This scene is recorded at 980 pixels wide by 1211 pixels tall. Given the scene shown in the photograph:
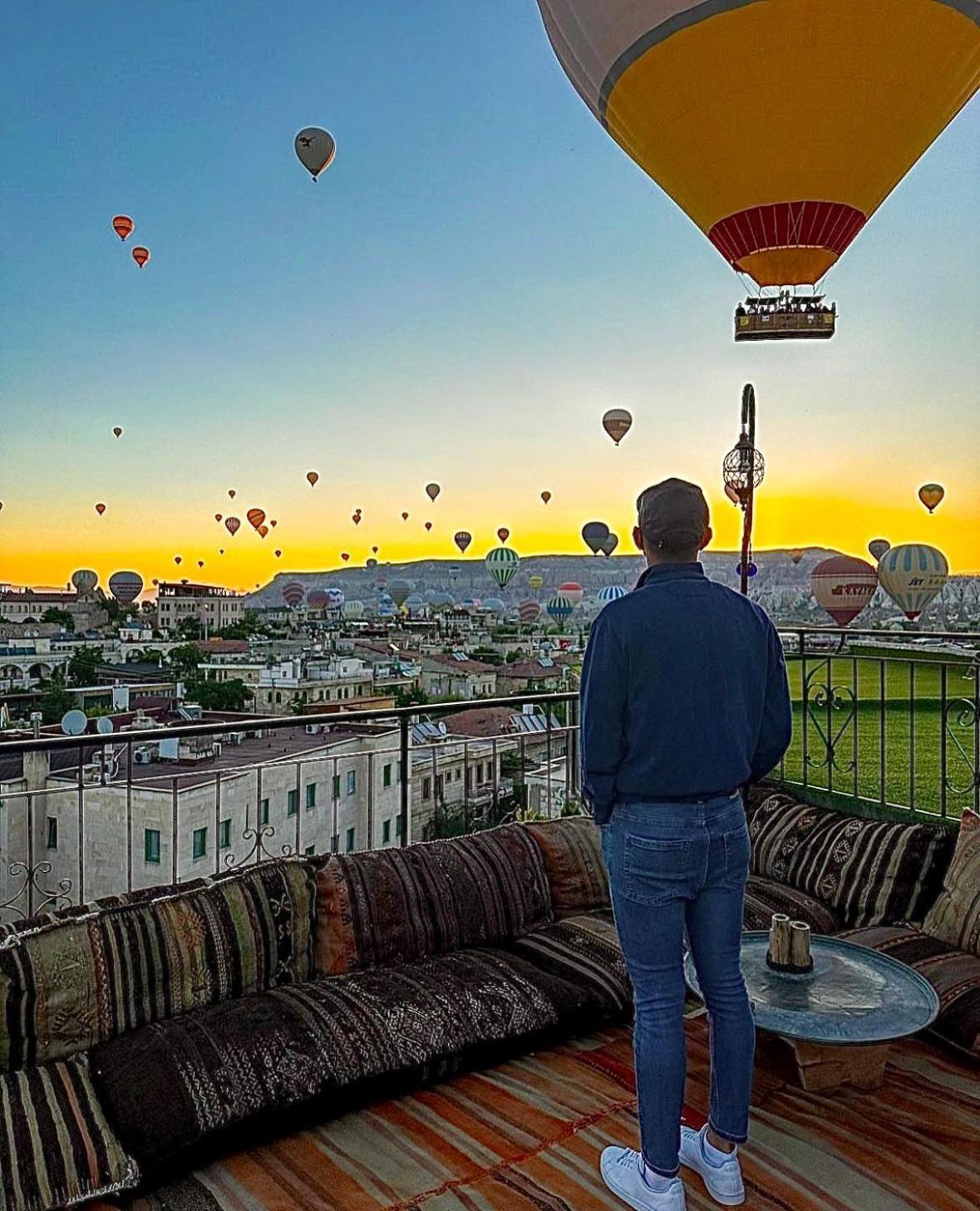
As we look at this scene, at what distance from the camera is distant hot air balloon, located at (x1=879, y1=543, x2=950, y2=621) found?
9.62 meters

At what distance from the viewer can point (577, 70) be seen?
4609 mm

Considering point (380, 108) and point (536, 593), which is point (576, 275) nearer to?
point (380, 108)

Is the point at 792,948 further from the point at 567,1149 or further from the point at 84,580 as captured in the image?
the point at 84,580

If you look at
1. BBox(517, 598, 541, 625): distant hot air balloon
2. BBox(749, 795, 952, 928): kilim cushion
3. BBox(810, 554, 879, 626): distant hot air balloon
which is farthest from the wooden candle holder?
BBox(517, 598, 541, 625): distant hot air balloon

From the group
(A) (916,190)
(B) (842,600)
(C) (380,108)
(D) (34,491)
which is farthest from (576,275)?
(D) (34,491)

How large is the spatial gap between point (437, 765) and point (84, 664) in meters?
16.3

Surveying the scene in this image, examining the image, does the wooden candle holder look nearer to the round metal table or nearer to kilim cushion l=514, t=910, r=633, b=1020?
the round metal table

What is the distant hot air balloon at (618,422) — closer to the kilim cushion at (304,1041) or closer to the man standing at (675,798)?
the kilim cushion at (304,1041)

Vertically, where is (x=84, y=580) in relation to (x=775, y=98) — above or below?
below

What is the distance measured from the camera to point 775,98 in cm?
417

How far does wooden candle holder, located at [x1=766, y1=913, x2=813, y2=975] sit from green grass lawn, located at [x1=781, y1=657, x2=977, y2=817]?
5.37 ft

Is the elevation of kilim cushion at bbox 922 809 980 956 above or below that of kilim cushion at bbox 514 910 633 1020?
above

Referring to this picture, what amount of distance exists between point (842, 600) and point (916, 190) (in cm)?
413

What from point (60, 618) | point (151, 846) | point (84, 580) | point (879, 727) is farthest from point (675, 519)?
point (60, 618)
